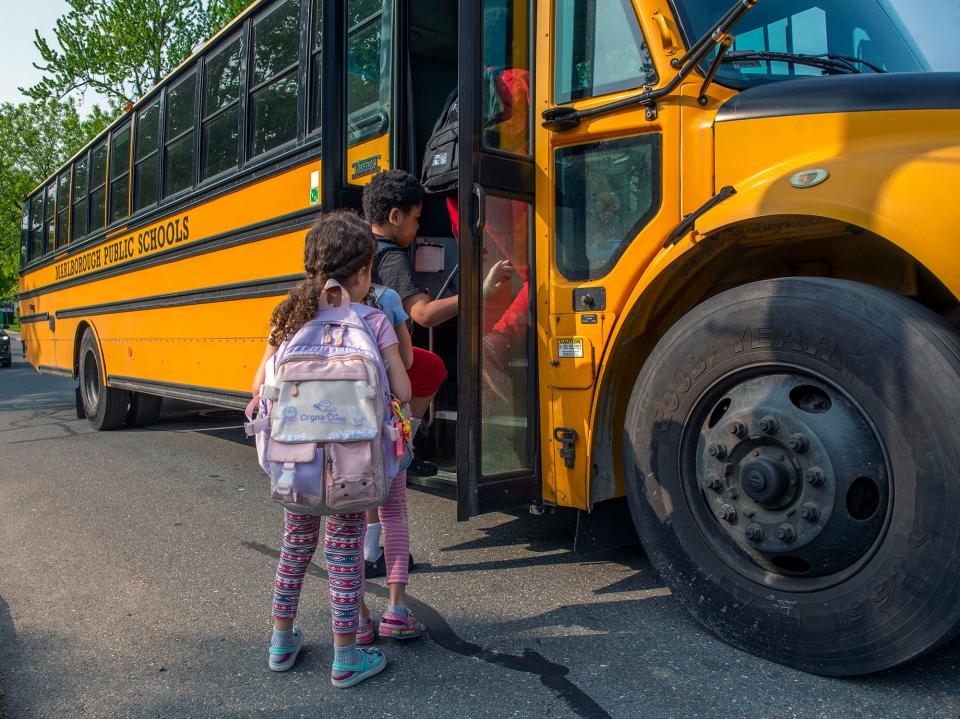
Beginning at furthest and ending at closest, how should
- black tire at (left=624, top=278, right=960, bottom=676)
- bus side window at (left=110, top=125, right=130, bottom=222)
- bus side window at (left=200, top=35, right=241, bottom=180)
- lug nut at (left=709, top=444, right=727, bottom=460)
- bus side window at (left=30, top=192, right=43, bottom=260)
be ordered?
bus side window at (left=30, top=192, right=43, bottom=260) < bus side window at (left=110, top=125, right=130, bottom=222) < bus side window at (left=200, top=35, right=241, bottom=180) < lug nut at (left=709, top=444, right=727, bottom=460) < black tire at (left=624, top=278, right=960, bottom=676)

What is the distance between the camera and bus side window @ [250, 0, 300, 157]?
175 inches

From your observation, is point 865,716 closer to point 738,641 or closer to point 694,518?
point 738,641

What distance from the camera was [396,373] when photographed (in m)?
2.46

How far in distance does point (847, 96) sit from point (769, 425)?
0.97m

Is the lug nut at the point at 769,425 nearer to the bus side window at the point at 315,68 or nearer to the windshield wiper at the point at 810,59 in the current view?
the windshield wiper at the point at 810,59

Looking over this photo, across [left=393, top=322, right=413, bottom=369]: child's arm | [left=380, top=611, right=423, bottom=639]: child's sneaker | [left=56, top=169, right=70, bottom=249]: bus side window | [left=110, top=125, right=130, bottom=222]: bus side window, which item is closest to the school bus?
[left=393, top=322, right=413, bottom=369]: child's arm

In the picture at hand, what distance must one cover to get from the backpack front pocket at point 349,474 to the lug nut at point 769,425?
110 centimetres

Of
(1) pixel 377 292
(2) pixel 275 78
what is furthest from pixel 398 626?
(2) pixel 275 78

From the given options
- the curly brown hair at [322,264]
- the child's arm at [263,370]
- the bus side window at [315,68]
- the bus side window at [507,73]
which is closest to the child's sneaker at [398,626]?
the child's arm at [263,370]

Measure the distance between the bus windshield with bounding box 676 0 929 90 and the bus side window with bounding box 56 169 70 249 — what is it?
8.05 meters

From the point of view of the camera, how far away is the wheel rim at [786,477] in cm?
218

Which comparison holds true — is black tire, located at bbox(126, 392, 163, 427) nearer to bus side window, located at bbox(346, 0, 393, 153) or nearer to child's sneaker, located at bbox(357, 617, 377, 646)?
bus side window, located at bbox(346, 0, 393, 153)

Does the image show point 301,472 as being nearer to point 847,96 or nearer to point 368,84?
point 847,96

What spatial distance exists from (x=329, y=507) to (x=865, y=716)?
4.85 ft
